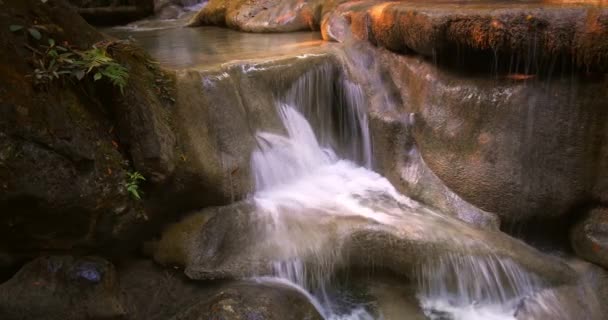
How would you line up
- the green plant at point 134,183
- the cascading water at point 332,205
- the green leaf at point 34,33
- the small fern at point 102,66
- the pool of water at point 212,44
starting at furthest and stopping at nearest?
the pool of water at point 212,44 < the cascading water at point 332,205 < the green plant at point 134,183 < the small fern at point 102,66 < the green leaf at point 34,33

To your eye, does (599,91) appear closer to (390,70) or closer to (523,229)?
(523,229)

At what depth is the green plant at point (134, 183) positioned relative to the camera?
3.47m

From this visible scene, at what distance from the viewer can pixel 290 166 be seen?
5242mm

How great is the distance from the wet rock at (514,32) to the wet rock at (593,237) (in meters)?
1.49

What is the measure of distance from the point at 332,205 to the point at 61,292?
261cm

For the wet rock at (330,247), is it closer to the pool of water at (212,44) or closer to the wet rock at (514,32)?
the wet rock at (514,32)

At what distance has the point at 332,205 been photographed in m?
4.70

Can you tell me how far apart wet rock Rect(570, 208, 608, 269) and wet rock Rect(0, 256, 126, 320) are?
4.25 m

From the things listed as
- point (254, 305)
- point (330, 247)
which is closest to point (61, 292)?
point (254, 305)

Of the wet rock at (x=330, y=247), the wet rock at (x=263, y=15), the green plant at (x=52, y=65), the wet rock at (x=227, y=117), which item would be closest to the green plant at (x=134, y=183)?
the wet rock at (x=227, y=117)

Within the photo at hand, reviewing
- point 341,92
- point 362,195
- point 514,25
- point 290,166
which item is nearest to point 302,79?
point 341,92

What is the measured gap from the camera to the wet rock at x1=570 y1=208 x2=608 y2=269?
4.16m

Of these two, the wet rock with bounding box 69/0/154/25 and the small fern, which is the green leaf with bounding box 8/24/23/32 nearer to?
the small fern

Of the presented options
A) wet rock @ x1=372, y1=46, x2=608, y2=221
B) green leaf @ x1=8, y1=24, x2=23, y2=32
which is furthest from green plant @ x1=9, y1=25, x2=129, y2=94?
wet rock @ x1=372, y1=46, x2=608, y2=221
